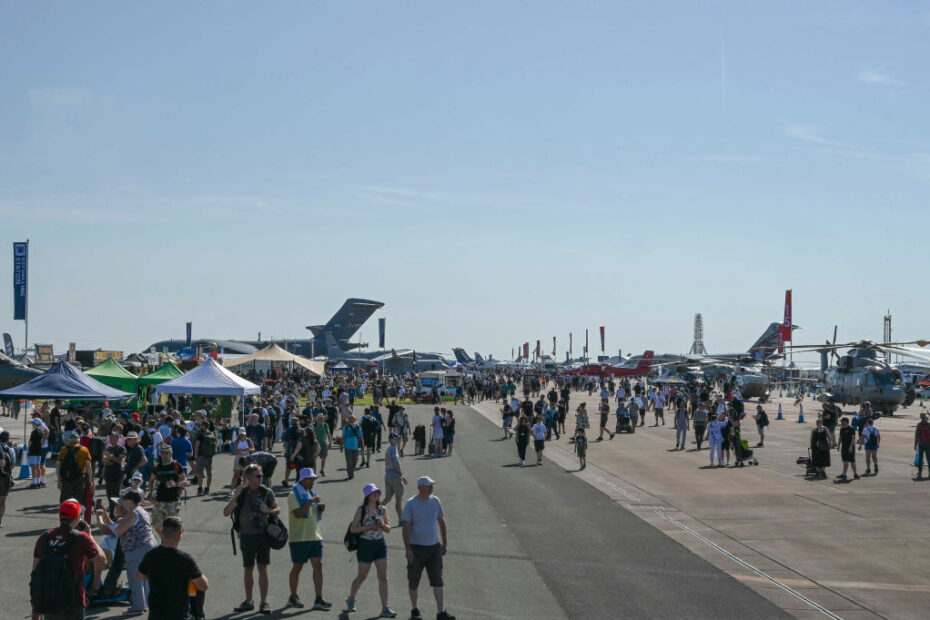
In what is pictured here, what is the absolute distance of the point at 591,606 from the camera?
31.9 feet

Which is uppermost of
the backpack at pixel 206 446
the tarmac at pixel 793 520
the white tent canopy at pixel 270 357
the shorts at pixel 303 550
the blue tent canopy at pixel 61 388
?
the white tent canopy at pixel 270 357

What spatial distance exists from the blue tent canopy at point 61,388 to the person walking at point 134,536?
14.7 meters

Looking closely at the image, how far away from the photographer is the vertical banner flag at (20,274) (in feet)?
136

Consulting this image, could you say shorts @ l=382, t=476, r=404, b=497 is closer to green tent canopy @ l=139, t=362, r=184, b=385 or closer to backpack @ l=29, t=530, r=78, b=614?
backpack @ l=29, t=530, r=78, b=614

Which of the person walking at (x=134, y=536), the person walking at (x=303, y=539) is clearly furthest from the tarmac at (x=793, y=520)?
the person walking at (x=134, y=536)

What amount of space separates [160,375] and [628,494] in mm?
17987

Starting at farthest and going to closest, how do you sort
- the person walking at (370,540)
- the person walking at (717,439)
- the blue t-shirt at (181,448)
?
the person walking at (717,439), the blue t-shirt at (181,448), the person walking at (370,540)

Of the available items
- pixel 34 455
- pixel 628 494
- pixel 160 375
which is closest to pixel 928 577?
pixel 628 494

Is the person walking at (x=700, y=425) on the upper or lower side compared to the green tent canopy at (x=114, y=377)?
lower

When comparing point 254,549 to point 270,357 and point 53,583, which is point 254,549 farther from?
point 270,357

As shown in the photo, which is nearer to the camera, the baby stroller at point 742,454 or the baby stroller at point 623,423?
the baby stroller at point 742,454

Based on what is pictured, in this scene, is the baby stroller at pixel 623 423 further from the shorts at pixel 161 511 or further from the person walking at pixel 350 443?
Answer: the shorts at pixel 161 511

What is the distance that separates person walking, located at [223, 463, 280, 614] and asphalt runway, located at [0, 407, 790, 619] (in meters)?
0.30

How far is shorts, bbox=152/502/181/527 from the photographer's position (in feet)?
37.1
